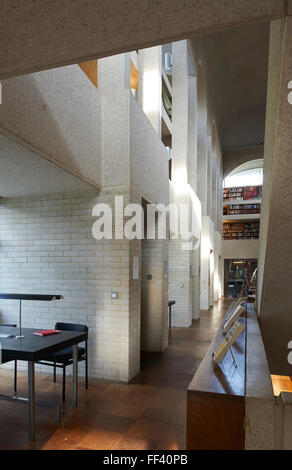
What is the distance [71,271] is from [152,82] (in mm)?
3622

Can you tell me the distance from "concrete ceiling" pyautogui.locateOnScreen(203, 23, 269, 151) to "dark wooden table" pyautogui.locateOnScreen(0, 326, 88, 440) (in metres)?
10.5

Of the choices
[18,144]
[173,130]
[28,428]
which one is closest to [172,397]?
[28,428]

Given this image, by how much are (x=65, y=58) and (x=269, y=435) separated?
2.19 meters

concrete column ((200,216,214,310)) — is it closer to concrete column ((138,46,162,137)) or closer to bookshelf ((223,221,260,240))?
concrete column ((138,46,162,137))

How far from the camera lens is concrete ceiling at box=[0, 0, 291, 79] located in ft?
4.41

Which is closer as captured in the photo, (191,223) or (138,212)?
(138,212)

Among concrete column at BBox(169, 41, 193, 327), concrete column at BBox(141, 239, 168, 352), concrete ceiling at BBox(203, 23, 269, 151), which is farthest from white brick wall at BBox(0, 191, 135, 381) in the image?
concrete ceiling at BBox(203, 23, 269, 151)

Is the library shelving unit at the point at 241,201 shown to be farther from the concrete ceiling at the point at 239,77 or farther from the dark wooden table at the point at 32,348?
the dark wooden table at the point at 32,348

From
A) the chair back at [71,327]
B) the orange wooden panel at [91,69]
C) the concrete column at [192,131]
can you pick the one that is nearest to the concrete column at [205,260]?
the concrete column at [192,131]

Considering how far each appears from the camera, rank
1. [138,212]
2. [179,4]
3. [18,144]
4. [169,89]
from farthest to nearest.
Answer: [169,89] < [138,212] < [18,144] < [179,4]

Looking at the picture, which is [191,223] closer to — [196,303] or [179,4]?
[196,303]

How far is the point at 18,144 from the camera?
2842mm

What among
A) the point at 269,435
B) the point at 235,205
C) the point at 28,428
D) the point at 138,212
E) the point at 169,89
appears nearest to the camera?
the point at 269,435
